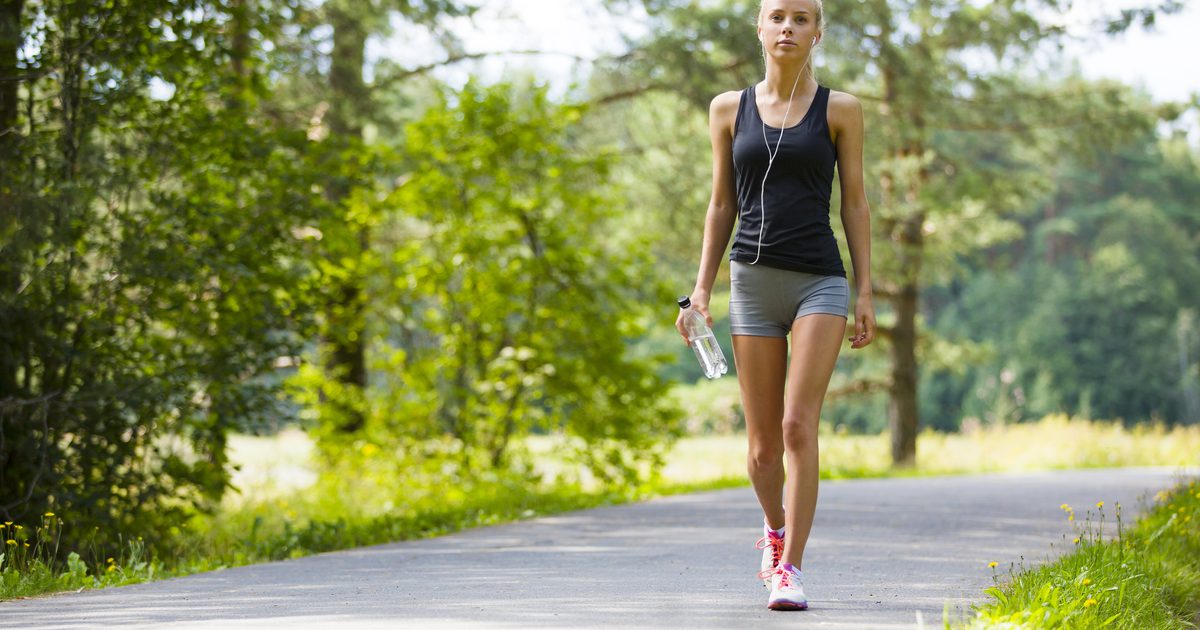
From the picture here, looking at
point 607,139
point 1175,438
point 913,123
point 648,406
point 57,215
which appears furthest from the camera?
point 1175,438

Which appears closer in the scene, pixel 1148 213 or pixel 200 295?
pixel 200 295

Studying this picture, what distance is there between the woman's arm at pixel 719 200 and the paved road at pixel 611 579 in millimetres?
1164

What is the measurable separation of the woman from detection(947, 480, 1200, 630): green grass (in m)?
0.81

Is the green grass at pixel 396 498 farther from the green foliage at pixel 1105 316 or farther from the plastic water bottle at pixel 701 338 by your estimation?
the green foliage at pixel 1105 316

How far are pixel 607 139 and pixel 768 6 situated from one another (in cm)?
1577

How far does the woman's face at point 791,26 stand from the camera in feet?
16.2

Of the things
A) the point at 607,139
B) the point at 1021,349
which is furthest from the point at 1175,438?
the point at 1021,349

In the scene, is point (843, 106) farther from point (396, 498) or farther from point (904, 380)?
point (904, 380)

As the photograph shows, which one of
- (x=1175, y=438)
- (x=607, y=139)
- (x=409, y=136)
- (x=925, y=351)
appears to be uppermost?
(x=607, y=139)

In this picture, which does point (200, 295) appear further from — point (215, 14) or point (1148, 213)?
point (1148, 213)

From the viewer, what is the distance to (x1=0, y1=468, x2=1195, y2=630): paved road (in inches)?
182

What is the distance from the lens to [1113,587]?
4.89 metres

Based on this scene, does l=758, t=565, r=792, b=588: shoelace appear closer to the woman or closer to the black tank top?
the woman

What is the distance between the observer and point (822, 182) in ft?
16.2
